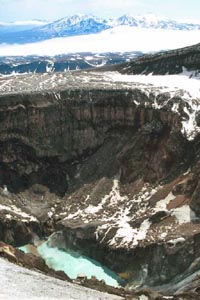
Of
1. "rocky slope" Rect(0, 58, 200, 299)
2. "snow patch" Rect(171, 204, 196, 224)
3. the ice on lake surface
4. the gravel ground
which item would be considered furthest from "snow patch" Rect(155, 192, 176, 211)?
the gravel ground

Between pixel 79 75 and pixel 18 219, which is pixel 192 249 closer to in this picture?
pixel 18 219

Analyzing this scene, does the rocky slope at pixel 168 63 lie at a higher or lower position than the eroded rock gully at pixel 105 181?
higher

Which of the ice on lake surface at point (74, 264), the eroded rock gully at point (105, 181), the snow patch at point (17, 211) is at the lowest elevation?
the ice on lake surface at point (74, 264)

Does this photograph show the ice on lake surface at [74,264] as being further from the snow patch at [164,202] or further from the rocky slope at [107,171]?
the snow patch at [164,202]

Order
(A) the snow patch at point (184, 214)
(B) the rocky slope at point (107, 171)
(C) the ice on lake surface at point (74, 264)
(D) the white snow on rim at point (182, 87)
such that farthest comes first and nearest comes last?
1. (D) the white snow on rim at point (182, 87)
2. (A) the snow patch at point (184, 214)
3. (B) the rocky slope at point (107, 171)
4. (C) the ice on lake surface at point (74, 264)

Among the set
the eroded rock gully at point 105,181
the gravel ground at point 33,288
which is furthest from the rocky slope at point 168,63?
the gravel ground at point 33,288

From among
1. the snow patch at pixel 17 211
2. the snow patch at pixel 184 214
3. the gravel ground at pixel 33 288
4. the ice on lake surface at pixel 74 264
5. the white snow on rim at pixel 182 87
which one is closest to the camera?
the gravel ground at pixel 33 288

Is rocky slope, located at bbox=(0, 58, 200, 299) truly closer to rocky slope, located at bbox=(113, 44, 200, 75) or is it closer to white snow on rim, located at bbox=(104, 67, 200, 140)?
white snow on rim, located at bbox=(104, 67, 200, 140)
